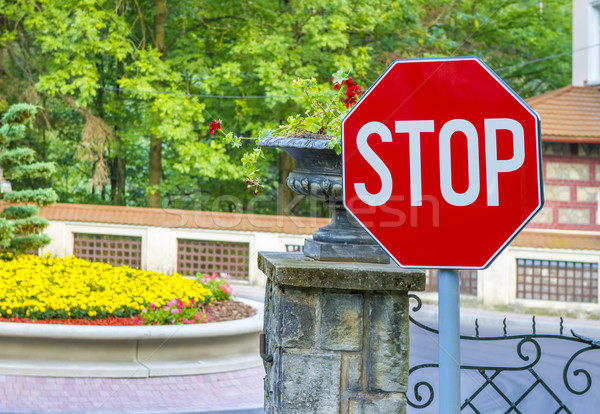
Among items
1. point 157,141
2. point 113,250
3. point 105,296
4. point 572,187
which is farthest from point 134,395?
point 157,141

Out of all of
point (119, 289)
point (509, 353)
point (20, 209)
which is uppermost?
point (20, 209)

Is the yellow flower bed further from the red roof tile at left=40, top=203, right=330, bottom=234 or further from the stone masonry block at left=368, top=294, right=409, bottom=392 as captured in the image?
the red roof tile at left=40, top=203, right=330, bottom=234

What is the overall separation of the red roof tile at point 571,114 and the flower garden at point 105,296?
41.6 ft

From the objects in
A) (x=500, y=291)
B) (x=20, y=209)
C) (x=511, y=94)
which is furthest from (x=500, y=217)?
(x=500, y=291)

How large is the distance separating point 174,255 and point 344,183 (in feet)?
51.2

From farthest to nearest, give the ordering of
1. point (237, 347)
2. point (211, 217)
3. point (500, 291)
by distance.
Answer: point (211, 217)
point (500, 291)
point (237, 347)

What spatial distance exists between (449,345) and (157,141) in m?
22.3

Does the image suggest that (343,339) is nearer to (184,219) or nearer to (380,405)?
(380,405)

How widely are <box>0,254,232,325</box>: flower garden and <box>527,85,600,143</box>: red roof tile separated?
12.7 meters

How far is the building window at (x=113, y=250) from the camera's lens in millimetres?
17797

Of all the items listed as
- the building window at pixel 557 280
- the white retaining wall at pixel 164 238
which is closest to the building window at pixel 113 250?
the white retaining wall at pixel 164 238

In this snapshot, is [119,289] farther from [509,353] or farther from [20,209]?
[509,353]

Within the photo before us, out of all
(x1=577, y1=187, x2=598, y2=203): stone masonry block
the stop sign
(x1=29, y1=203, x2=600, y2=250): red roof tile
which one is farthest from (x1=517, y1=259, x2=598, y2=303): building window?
the stop sign

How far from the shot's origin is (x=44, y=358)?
8.06m
